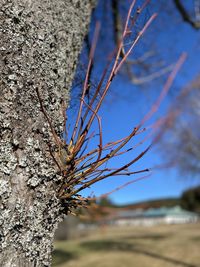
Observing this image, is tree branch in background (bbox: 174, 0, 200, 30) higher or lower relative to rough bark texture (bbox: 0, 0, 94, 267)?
higher

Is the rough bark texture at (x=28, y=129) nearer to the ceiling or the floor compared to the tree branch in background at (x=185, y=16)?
nearer to the floor

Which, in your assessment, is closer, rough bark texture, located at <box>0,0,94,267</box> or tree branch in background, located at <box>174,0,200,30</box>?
rough bark texture, located at <box>0,0,94,267</box>

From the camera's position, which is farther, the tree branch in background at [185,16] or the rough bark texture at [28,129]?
the tree branch in background at [185,16]

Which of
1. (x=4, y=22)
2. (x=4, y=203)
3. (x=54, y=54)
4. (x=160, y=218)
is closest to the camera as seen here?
(x=4, y=203)

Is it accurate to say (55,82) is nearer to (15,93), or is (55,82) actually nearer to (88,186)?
(15,93)

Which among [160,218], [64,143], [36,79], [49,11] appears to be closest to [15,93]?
[36,79]

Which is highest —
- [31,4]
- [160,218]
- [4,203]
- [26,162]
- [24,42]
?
[160,218]

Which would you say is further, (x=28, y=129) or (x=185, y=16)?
(x=185, y=16)

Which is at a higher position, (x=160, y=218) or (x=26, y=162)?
(x=160, y=218)
